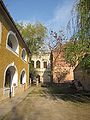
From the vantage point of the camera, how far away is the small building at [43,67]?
56741 mm

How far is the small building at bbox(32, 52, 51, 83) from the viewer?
56.7m

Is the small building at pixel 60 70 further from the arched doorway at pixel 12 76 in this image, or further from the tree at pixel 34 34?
the arched doorway at pixel 12 76

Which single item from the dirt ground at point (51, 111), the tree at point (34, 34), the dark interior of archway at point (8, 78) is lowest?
the dirt ground at point (51, 111)

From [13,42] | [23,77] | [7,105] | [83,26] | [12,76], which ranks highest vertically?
[13,42]

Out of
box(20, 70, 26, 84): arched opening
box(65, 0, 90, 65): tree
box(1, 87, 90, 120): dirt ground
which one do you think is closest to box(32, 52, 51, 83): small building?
box(20, 70, 26, 84): arched opening

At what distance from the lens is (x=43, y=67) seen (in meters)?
57.2

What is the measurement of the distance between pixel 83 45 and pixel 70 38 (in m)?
1.12

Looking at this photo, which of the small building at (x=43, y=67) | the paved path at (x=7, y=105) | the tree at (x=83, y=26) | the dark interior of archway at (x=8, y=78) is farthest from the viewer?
the small building at (x=43, y=67)

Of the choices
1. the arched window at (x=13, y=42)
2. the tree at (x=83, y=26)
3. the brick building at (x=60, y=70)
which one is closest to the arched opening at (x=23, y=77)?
the arched window at (x=13, y=42)

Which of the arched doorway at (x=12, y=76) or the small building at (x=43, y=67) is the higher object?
Answer: the small building at (x=43, y=67)

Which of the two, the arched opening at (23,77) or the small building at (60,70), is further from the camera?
the small building at (60,70)

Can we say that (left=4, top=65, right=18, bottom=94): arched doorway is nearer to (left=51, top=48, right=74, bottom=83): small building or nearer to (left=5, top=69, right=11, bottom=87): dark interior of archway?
(left=5, top=69, right=11, bottom=87): dark interior of archway

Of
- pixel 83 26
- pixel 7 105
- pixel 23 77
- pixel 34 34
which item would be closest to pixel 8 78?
pixel 7 105

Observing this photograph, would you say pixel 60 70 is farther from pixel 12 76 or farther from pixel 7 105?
pixel 7 105
